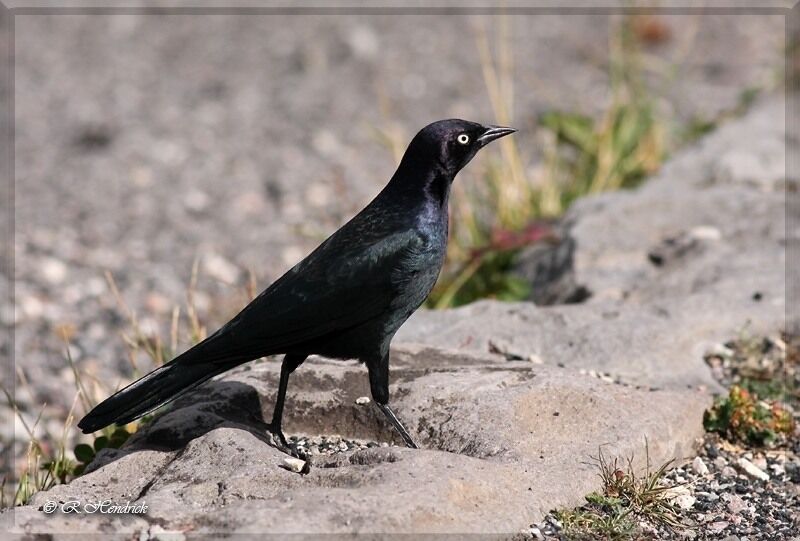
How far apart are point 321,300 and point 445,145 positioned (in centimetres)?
75

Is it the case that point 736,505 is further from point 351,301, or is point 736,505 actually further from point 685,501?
point 351,301

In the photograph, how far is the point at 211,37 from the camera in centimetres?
1050

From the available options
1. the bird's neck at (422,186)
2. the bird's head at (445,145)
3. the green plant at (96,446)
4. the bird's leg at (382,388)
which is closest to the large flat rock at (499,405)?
the bird's leg at (382,388)

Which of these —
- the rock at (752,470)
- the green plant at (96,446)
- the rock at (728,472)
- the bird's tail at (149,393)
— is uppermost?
the bird's tail at (149,393)

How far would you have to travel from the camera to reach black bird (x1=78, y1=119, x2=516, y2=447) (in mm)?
3682

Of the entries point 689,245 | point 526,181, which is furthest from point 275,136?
point 689,245

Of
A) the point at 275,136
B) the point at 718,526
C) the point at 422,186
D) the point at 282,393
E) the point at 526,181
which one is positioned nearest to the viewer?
the point at 718,526

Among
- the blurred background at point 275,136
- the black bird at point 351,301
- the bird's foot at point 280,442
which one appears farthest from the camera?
the blurred background at point 275,136

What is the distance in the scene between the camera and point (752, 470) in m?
4.06

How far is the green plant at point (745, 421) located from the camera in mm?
4215

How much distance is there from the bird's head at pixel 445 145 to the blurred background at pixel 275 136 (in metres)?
1.89

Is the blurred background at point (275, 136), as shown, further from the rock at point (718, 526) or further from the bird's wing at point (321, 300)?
the rock at point (718, 526)

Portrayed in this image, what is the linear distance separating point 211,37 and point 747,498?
25.9ft

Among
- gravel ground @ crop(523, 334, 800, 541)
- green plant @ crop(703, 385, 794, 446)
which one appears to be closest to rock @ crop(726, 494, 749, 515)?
gravel ground @ crop(523, 334, 800, 541)
